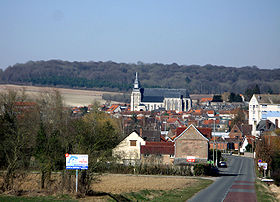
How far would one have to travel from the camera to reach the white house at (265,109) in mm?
123688

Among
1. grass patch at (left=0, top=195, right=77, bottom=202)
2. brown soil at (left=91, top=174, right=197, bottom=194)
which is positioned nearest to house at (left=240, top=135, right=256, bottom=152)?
brown soil at (left=91, top=174, right=197, bottom=194)

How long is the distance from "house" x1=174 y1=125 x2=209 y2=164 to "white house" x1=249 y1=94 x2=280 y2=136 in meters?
60.7

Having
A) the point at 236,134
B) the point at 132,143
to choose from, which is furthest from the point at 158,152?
the point at 236,134

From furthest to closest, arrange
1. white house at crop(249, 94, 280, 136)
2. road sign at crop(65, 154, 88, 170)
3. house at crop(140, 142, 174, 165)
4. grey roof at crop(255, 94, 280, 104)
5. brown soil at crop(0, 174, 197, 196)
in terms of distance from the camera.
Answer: grey roof at crop(255, 94, 280, 104), white house at crop(249, 94, 280, 136), house at crop(140, 142, 174, 165), brown soil at crop(0, 174, 197, 196), road sign at crop(65, 154, 88, 170)

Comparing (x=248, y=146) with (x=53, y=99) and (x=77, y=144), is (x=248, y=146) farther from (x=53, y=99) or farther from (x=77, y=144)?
(x=77, y=144)

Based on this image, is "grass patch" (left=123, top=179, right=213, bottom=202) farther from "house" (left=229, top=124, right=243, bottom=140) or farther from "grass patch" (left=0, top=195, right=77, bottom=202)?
"house" (left=229, top=124, right=243, bottom=140)

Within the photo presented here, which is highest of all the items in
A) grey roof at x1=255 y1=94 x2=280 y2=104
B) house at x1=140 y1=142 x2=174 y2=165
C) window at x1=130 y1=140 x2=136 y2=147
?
grey roof at x1=255 y1=94 x2=280 y2=104

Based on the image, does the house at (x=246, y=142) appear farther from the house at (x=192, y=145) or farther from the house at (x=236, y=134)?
the house at (x=192, y=145)

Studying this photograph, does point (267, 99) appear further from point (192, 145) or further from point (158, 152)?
point (158, 152)

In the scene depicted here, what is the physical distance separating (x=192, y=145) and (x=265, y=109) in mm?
66260

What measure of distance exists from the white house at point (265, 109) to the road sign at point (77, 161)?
330ft

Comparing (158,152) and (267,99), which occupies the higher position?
(267,99)

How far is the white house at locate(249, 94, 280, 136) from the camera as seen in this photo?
123688 mm

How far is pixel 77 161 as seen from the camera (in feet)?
82.8
